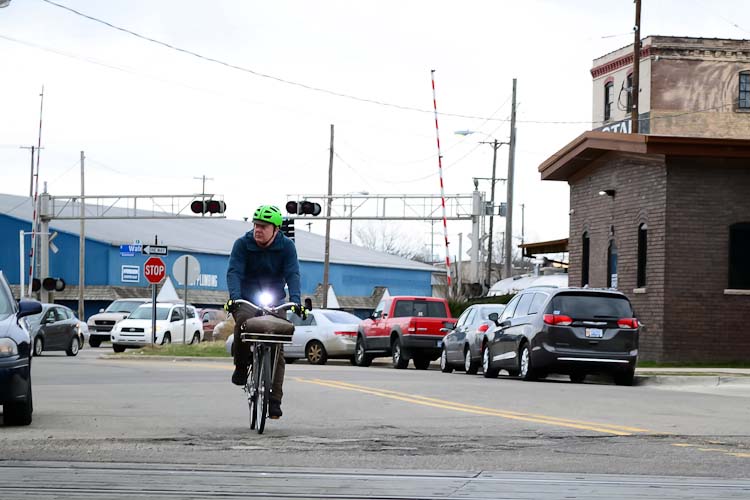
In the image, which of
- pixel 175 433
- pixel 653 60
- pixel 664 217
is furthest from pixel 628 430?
pixel 653 60

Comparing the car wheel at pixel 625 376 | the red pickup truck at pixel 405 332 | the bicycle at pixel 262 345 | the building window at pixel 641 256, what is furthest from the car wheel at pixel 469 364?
the bicycle at pixel 262 345

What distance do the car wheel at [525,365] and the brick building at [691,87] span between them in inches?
1494

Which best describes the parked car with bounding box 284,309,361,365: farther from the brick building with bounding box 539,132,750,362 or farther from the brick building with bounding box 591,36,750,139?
the brick building with bounding box 591,36,750,139

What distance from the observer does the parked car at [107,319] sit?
49156 millimetres

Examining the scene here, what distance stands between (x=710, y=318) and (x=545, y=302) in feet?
25.8

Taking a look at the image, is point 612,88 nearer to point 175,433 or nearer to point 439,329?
point 439,329

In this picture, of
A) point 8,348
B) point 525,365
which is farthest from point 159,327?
point 8,348

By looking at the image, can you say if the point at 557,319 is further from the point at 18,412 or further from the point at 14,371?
the point at 14,371

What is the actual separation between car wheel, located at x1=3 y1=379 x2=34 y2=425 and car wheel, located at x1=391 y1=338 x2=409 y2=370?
61.3ft

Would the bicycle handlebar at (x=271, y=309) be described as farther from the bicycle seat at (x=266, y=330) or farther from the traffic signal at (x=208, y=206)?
the traffic signal at (x=208, y=206)

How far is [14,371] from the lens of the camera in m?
11.6

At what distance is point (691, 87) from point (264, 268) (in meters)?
51.9

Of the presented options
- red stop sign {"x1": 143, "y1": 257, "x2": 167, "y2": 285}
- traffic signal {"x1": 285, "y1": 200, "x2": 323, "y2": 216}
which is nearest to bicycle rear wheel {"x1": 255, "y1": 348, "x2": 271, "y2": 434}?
red stop sign {"x1": 143, "y1": 257, "x2": 167, "y2": 285}

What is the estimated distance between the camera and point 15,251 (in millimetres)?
69062
